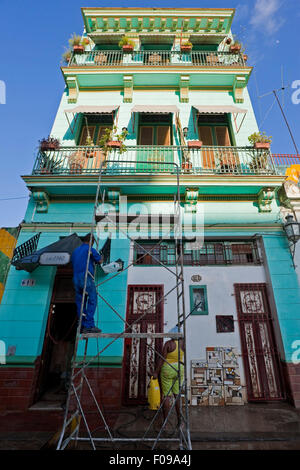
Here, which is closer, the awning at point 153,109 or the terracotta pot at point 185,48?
the awning at point 153,109

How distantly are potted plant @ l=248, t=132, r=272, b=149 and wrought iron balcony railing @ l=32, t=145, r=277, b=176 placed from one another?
18 centimetres

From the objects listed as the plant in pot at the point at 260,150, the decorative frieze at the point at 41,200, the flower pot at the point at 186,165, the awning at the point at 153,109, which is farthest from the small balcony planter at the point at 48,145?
the plant in pot at the point at 260,150

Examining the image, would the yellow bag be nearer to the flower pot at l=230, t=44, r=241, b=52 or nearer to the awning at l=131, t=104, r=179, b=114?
the awning at l=131, t=104, r=179, b=114

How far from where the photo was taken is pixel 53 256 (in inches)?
227

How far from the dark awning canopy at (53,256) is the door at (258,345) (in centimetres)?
482

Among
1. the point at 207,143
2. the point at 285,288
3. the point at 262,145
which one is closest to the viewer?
the point at 285,288

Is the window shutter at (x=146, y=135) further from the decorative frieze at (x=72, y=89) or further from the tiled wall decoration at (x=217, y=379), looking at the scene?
the tiled wall decoration at (x=217, y=379)

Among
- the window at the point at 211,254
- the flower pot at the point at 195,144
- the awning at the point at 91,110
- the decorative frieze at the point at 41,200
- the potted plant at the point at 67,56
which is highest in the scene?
the potted plant at the point at 67,56

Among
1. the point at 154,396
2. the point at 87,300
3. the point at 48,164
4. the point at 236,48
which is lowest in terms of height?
the point at 154,396

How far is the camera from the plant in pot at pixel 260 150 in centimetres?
768

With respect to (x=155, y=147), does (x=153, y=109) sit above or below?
above

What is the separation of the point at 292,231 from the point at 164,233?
377 centimetres

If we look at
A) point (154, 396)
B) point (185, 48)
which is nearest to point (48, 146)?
point (185, 48)

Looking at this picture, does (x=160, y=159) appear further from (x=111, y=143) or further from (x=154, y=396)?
(x=154, y=396)
